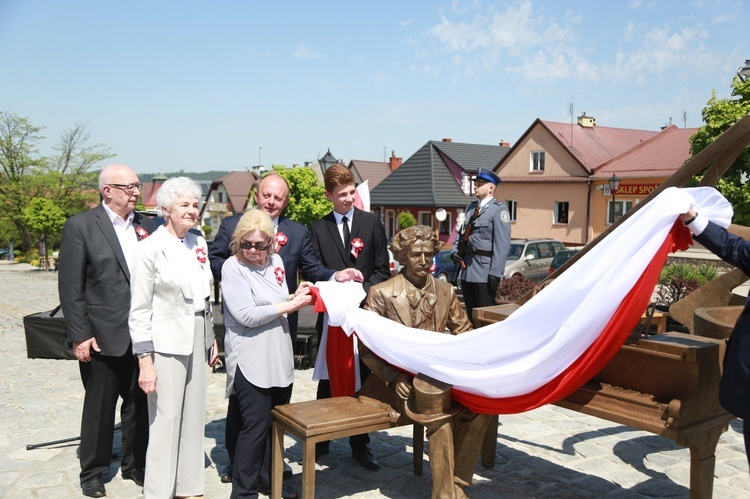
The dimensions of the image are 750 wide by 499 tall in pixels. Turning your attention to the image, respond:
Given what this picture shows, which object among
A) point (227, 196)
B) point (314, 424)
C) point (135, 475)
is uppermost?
point (227, 196)

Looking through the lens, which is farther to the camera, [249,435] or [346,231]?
[346,231]

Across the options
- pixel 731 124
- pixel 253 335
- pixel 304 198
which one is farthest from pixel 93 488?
pixel 304 198

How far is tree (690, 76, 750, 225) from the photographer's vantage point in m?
17.4

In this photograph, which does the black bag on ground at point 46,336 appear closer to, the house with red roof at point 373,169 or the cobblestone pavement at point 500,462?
the cobblestone pavement at point 500,462

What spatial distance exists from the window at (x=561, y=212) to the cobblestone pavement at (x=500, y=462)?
30.3 metres

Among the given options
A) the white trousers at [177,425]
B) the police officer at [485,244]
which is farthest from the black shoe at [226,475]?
the police officer at [485,244]

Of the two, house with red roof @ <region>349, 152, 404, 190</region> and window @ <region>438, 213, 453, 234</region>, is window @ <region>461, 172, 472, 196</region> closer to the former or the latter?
Result: window @ <region>438, 213, 453, 234</region>

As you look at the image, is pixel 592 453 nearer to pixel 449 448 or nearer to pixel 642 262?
pixel 449 448

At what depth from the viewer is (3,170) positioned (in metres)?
35.5

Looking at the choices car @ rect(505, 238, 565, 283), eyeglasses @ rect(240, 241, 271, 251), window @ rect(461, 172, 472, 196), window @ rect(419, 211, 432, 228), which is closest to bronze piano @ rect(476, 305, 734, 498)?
eyeglasses @ rect(240, 241, 271, 251)

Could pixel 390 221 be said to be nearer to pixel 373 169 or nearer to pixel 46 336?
pixel 373 169

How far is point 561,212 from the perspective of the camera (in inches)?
1409

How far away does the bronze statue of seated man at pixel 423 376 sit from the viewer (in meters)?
3.89

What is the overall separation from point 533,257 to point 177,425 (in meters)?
15.2
